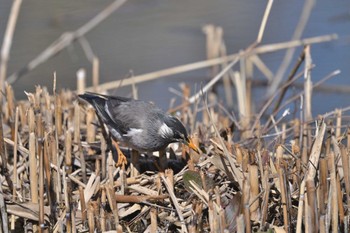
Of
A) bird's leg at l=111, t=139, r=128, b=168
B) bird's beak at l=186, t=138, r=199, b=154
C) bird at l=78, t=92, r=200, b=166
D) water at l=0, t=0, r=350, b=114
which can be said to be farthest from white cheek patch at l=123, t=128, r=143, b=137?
water at l=0, t=0, r=350, b=114

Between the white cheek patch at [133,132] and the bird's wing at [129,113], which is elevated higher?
the bird's wing at [129,113]

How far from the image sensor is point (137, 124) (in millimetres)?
5965

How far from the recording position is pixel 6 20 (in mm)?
10484

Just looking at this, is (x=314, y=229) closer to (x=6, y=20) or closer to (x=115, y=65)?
(x=115, y=65)

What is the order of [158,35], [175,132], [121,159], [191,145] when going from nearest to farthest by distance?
[191,145], [175,132], [121,159], [158,35]

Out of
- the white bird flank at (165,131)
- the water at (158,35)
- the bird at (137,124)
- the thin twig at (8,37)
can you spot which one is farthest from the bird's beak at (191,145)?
the water at (158,35)

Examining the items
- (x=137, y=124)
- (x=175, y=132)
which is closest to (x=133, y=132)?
(x=137, y=124)

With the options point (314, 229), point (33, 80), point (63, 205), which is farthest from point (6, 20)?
point (314, 229)

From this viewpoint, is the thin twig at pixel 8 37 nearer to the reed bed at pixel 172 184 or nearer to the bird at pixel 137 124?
the reed bed at pixel 172 184

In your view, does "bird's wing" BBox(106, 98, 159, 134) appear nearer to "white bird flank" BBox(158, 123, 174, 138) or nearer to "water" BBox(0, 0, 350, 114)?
"white bird flank" BBox(158, 123, 174, 138)

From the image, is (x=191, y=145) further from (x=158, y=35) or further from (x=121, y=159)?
(x=158, y=35)

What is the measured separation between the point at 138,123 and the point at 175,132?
400 mm

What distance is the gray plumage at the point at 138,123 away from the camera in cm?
574

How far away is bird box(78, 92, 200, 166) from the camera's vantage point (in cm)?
572
